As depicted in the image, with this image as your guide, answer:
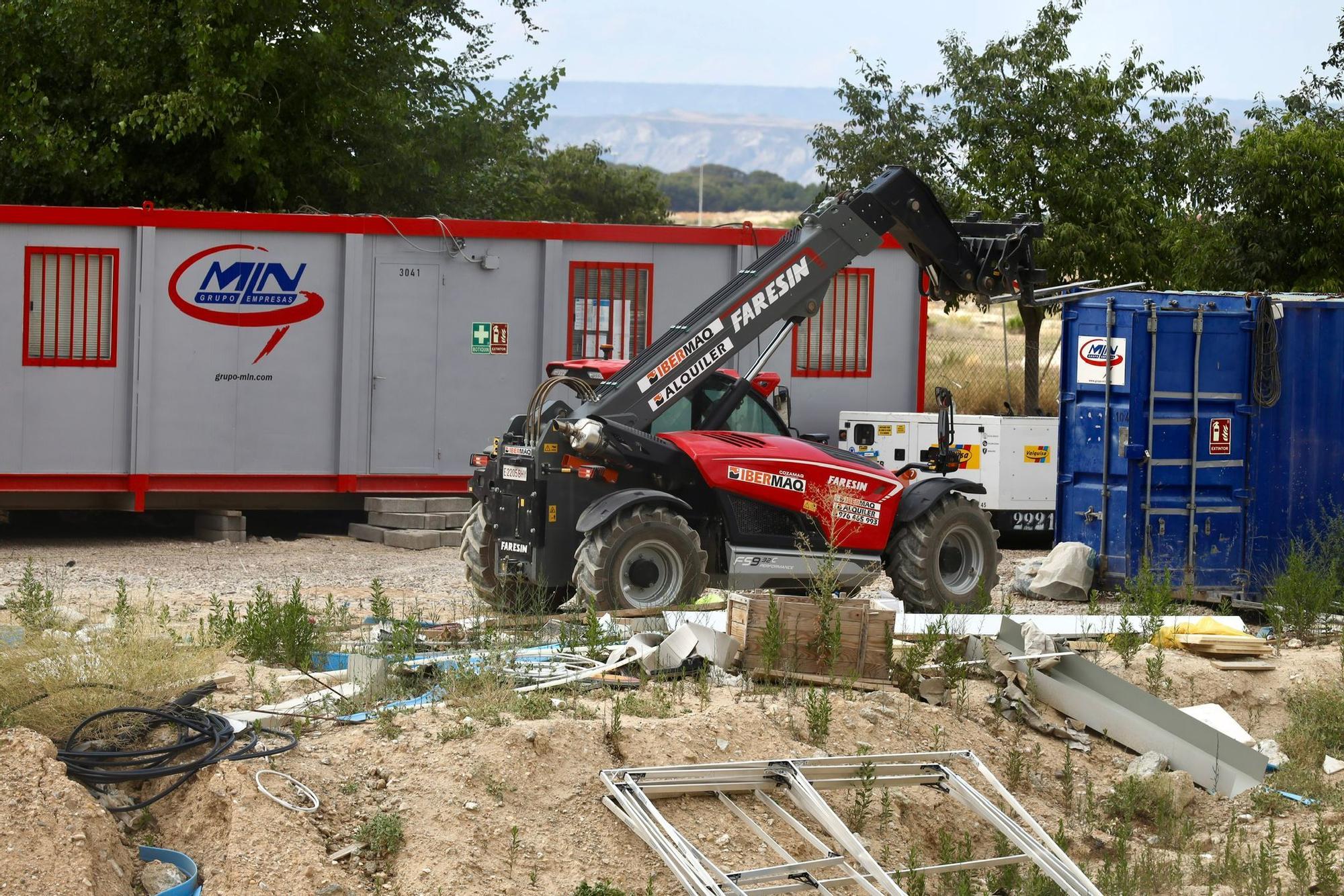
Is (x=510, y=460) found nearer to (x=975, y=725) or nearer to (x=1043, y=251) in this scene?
(x=975, y=725)

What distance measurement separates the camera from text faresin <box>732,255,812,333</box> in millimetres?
11148

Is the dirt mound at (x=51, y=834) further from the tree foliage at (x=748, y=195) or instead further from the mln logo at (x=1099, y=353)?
the tree foliage at (x=748, y=195)

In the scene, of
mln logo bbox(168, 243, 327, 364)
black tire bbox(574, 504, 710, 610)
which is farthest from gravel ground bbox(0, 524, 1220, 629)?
mln logo bbox(168, 243, 327, 364)

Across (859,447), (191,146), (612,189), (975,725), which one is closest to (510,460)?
(975,725)

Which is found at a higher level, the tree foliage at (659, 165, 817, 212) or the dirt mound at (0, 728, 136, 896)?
the tree foliage at (659, 165, 817, 212)

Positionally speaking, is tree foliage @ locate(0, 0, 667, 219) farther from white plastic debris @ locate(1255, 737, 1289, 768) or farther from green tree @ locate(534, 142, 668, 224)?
green tree @ locate(534, 142, 668, 224)

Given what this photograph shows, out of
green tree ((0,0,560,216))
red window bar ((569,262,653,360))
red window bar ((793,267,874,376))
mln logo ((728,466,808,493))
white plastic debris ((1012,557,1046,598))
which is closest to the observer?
mln logo ((728,466,808,493))

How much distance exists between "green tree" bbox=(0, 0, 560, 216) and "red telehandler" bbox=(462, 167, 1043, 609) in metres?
9.96

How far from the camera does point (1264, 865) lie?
6570 mm

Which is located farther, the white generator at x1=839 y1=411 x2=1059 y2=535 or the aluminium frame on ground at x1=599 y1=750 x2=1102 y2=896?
the white generator at x1=839 y1=411 x2=1059 y2=535

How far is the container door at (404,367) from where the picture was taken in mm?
16266

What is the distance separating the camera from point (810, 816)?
22.9 ft

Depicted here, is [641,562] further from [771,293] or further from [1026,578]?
[1026,578]

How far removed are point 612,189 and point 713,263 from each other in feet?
117
